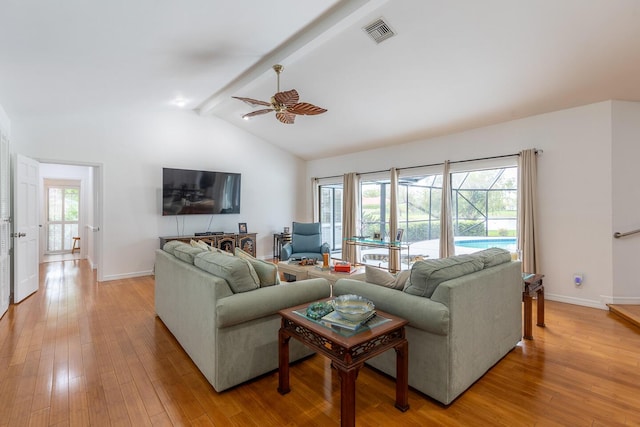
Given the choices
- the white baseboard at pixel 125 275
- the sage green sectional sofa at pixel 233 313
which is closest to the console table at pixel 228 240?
the white baseboard at pixel 125 275

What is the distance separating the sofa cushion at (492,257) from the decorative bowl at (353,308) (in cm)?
109

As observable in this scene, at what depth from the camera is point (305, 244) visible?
19.5ft

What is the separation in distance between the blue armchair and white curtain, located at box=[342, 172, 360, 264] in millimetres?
832

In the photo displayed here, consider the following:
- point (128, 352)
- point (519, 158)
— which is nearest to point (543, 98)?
point (519, 158)

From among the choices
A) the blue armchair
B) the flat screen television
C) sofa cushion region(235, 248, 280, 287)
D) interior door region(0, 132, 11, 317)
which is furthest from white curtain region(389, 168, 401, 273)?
interior door region(0, 132, 11, 317)

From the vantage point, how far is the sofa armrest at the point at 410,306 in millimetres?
1855

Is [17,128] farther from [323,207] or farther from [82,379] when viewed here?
[323,207]

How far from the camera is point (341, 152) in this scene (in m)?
6.89

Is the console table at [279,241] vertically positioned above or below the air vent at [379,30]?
below

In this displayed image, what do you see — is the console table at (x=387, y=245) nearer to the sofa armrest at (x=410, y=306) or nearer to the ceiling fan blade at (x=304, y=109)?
the ceiling fan blade at (x=304, y=109)

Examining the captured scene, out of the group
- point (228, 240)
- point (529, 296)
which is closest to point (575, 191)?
point (529, 296)

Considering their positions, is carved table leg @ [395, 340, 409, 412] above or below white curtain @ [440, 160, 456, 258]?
below

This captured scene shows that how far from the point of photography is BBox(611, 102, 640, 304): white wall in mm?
3658

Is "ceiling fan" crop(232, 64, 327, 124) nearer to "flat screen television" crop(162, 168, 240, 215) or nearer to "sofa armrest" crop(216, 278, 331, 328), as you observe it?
"sofa armrest" crop(216, 278, 331, 328)
